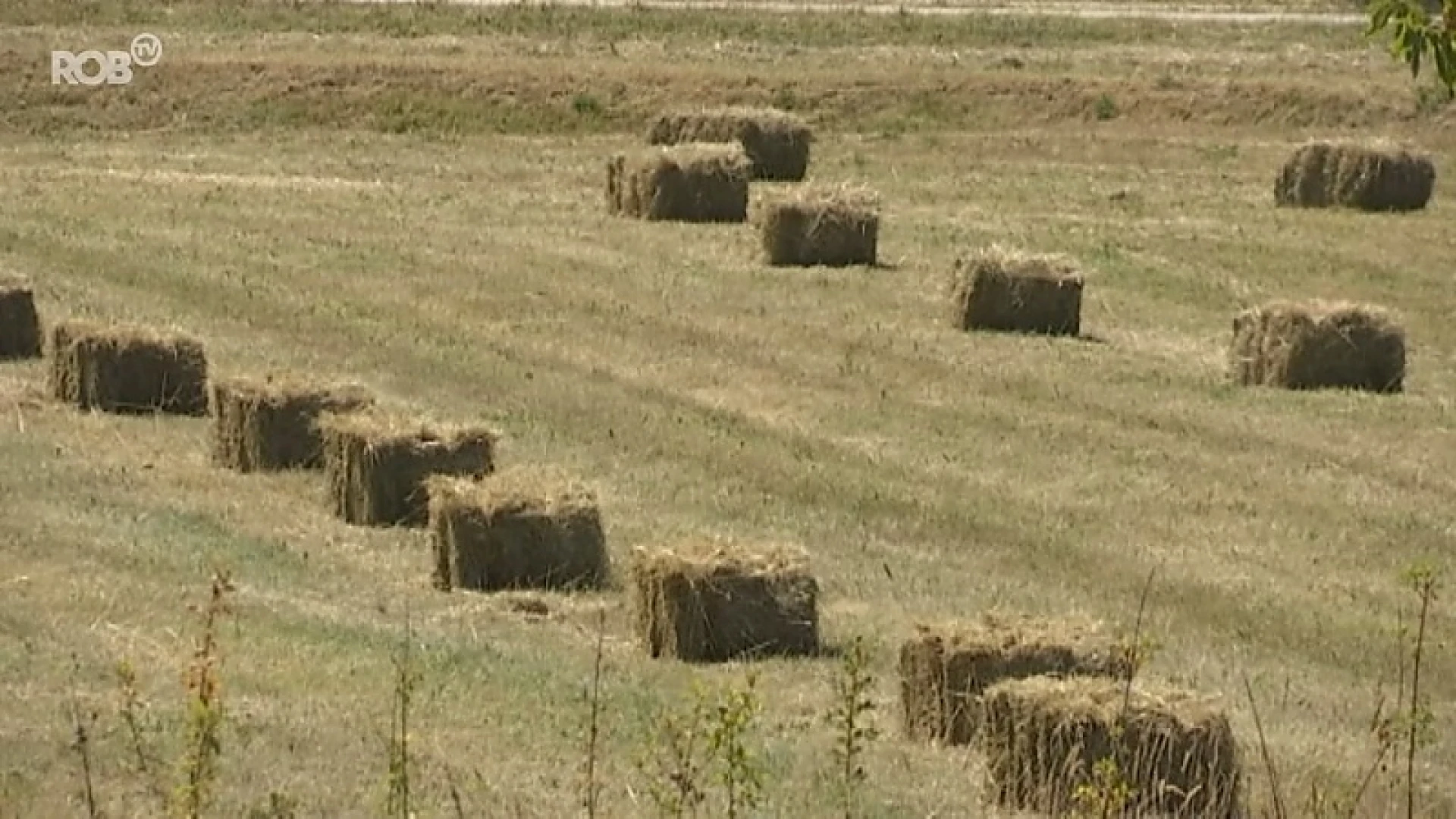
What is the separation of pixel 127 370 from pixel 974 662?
9.95 metres

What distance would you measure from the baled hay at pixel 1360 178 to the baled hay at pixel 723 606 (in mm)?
19913

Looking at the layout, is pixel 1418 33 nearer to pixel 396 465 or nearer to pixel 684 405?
pixel 396 465

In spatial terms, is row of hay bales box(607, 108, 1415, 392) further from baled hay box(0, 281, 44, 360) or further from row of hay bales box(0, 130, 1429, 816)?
baled hay box(0, 281, 44, 360)

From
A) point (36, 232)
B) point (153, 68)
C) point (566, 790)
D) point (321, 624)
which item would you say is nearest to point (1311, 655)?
point (321, 624)

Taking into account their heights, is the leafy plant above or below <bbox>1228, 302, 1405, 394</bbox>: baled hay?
above

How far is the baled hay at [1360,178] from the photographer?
37.1m

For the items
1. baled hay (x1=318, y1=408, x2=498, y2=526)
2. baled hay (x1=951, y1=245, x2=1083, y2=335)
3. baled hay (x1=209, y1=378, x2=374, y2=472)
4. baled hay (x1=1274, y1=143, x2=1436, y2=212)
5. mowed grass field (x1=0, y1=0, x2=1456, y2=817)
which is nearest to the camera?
mowed grass field (x1=0, y1=0, x2=1456, y2=817)

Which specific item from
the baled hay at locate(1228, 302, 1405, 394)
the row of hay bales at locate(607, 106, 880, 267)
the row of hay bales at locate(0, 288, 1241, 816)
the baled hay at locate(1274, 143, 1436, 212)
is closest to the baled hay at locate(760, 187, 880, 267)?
the row of hay bales at locate(607, 106, 880, 267)

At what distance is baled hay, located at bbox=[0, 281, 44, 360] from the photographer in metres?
26.2

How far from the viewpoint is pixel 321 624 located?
17.5m

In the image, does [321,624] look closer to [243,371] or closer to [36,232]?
[243,371]

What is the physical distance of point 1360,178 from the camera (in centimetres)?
3706

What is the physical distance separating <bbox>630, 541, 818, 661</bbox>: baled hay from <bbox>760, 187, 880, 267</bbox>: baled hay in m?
13.7

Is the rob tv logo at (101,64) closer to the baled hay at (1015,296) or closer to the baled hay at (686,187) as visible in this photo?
the baled hay at (686,187)
